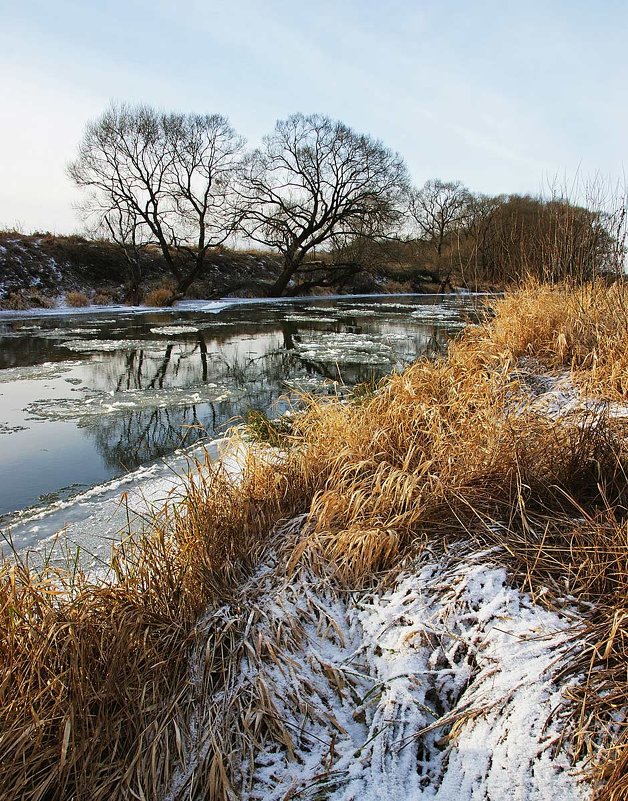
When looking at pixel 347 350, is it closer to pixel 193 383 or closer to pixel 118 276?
pixel 193 383

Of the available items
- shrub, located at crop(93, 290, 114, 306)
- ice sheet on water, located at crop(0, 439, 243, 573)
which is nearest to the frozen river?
ice sheet on water, located at crop(0, 439, 243, 573)

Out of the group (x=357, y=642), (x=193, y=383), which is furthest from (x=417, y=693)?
(x=193, y=383)

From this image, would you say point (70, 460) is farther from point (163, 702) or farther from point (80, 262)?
point (80, 262)

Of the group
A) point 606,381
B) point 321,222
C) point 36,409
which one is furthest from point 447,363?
point 321,222

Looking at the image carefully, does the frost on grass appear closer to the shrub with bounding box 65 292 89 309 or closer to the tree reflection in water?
the tree reflection in water

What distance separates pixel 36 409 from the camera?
6.23 meters

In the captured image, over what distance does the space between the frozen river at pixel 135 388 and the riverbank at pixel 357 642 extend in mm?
807

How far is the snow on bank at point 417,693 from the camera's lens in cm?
152

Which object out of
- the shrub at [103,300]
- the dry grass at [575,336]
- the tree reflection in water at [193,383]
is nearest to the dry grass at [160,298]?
the shrub at [103,300]

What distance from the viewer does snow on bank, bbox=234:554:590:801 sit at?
4.98 feet

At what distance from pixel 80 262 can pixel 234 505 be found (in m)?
28.8

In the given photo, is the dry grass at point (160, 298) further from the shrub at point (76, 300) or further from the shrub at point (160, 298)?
the shrub at point (76, 300)

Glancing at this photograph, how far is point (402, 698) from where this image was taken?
1781 millimetres

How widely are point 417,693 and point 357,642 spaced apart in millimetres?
348
